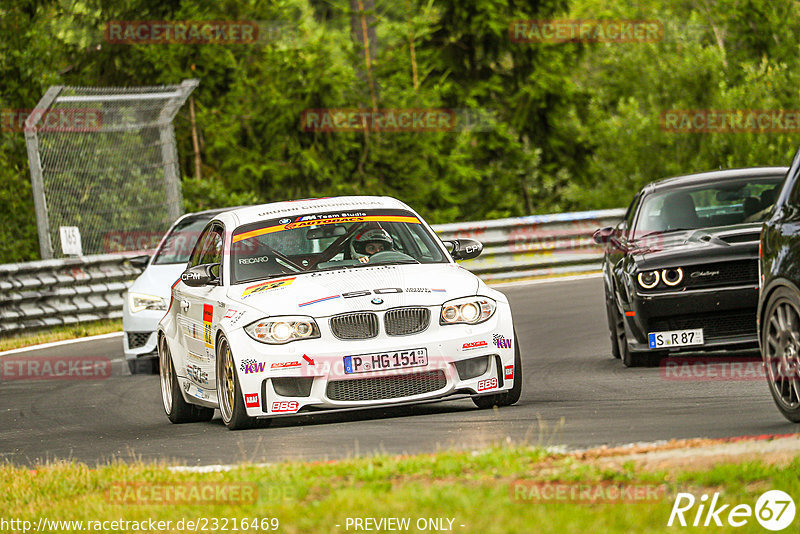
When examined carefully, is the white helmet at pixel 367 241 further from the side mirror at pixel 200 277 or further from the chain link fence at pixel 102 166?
the chain link fence at pixel 102 166

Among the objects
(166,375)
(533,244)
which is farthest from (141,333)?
(533,244)

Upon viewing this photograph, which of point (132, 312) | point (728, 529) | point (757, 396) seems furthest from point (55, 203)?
point (728, 529)

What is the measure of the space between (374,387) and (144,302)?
6415 mm

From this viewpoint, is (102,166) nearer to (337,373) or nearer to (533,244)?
(533,244)

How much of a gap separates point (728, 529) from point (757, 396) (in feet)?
14.4

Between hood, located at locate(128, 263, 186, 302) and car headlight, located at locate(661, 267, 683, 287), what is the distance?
5638 mm

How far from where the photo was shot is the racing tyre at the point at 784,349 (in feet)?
25.0

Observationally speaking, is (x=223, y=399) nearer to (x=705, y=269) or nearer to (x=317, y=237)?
(x=317, y=237)

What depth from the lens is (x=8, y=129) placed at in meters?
27.2

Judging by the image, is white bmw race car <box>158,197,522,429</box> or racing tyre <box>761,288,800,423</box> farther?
white bmw race car <box>158,197,522,429</box>

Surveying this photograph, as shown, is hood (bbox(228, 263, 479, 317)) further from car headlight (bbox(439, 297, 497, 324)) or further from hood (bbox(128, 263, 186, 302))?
hood (bbox(128, 263, 186, 302))

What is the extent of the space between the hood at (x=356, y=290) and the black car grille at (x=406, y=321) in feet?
0.17

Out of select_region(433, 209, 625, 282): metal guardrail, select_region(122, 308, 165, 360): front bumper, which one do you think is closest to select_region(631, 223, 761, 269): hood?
select_region(122, 308, 165, 360): front bumper

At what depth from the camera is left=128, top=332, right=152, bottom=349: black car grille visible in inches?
583
